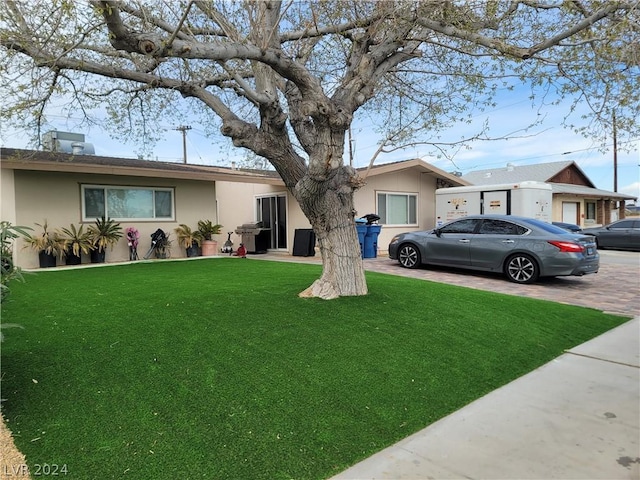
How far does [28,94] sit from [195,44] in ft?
12.0

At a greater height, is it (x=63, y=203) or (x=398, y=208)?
(x=63, y=203)

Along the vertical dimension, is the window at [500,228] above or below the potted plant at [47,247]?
above

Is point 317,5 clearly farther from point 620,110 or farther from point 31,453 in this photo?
point 31,453

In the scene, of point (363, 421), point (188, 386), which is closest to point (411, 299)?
point (363, 421)

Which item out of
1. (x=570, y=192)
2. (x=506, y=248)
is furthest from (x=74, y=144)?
(x=570, y=192)

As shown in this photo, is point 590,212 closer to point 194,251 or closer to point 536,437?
point 194,251

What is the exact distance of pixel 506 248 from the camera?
909 centimetres

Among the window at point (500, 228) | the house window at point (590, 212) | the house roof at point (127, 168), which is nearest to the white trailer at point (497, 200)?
the house roof at point (127, 168)

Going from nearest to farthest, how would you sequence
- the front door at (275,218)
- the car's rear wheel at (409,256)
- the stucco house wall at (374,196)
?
the car's rear wheel at (409,256)
the stucco house wall at (374,196)
the front door at (275,218)

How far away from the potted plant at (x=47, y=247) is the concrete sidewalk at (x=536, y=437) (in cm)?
1100

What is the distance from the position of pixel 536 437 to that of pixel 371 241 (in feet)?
34.0

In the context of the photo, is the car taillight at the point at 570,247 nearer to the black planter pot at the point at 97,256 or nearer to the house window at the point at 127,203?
the house window at the point at 127,203

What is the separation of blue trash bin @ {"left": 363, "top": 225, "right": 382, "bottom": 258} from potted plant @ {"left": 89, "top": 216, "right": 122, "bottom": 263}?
24.6 ft

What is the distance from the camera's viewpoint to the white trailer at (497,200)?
547 inches
